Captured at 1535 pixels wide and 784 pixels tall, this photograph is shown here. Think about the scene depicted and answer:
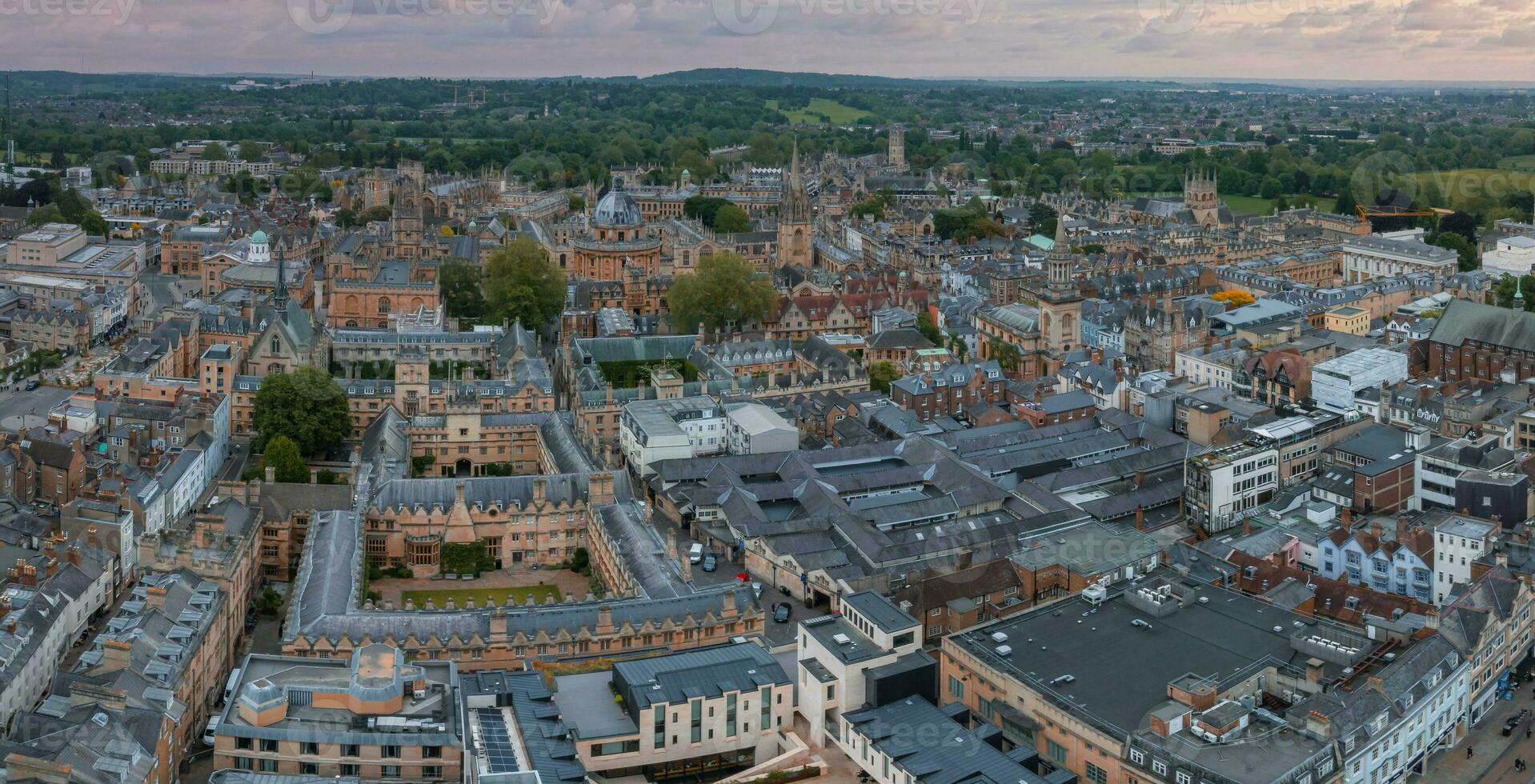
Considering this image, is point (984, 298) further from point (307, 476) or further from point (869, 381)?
point (307, 476)

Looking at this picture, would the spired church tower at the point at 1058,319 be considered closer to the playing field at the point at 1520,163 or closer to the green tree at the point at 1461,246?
the green tree at the point at 1461,246

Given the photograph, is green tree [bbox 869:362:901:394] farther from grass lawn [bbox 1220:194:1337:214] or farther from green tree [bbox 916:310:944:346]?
grass lawn [bbox 1220:194:1337:214]

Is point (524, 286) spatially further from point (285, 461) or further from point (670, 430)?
point (285, 461)

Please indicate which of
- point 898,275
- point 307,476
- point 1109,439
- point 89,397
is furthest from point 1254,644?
point 898,275

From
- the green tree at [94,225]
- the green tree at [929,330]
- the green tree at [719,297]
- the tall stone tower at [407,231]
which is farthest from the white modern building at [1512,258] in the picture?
the green tree at [94,225]

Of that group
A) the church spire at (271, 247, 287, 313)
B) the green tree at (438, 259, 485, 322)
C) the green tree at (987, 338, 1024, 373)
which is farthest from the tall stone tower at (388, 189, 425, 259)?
the green tree at (987, 338, 1024, 373)
